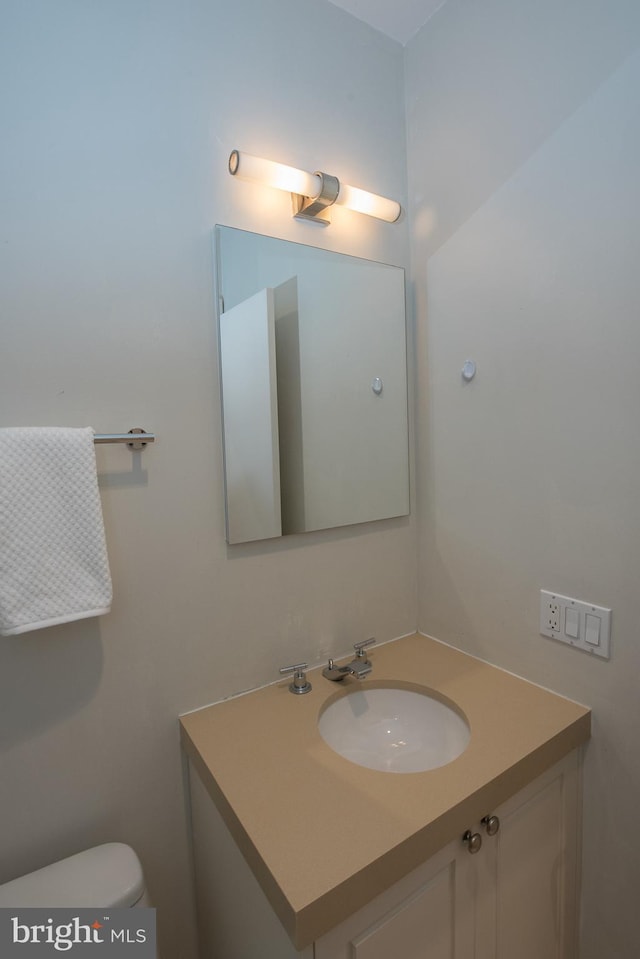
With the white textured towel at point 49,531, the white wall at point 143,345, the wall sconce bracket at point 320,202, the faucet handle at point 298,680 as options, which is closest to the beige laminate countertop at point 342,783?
the faucet handle at point 298,680

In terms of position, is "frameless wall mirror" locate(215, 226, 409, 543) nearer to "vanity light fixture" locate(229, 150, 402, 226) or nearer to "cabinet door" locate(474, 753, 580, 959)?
"vanity light fixture" locate(229, 150, 402, 226)

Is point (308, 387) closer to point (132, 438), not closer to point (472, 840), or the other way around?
point (132, 438)

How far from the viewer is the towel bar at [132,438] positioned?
98cm

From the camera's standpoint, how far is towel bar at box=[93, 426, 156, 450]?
98 cm

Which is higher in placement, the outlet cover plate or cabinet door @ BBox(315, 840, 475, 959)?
the outlet cover plate

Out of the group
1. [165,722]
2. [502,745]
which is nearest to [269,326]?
[165,722]

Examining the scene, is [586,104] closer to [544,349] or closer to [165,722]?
[544,349]

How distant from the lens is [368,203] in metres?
1.26

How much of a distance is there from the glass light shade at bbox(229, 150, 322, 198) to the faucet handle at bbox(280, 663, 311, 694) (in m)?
1.20

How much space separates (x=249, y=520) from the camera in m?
1.20

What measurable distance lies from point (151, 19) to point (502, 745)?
176cm

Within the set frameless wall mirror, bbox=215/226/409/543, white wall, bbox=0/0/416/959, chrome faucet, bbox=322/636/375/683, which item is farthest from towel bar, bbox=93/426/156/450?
chrome faucet, bbox=322/636/375/683

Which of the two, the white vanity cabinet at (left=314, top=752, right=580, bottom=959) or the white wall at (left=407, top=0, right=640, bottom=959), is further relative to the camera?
the white wall at (left=407, top=0, right=640, bottom=959)

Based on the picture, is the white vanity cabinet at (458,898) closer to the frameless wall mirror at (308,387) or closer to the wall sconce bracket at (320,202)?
the frameless wall mirror at (308,387)
